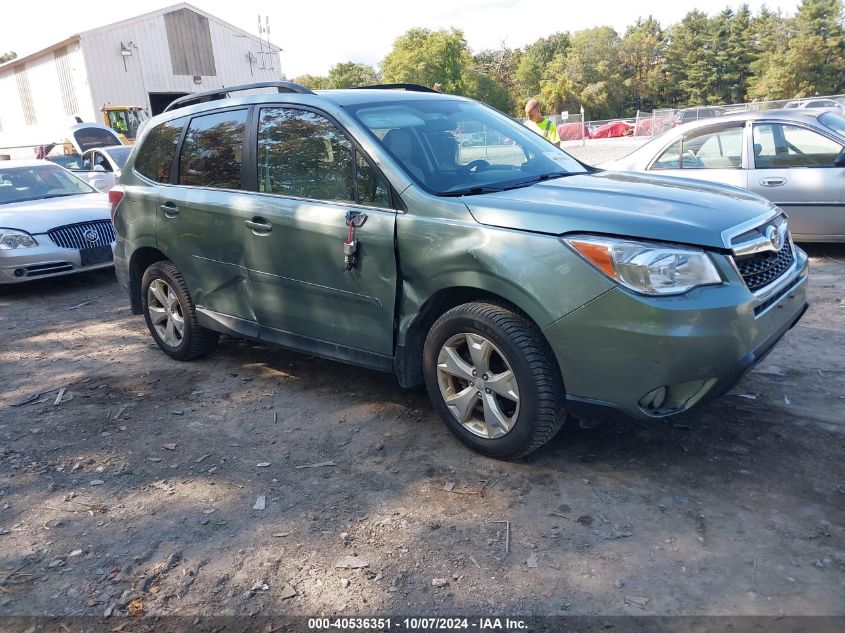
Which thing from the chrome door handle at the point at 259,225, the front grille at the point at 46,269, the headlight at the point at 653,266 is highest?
the chrome door handle at the point at 259,225

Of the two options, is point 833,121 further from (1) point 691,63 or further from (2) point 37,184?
(1) point 691,63

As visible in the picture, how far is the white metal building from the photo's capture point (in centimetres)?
3556

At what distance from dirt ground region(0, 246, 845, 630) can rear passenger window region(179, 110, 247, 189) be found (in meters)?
1.45

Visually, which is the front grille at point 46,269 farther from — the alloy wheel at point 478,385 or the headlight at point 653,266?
the headlight at point 653,266

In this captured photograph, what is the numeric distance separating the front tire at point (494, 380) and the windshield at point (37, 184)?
25.1ft

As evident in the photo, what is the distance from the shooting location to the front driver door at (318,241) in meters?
3.89

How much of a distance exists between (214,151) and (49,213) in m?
4.67

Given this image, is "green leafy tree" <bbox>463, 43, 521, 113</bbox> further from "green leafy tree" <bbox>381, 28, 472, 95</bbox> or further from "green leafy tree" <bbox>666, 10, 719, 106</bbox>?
"green leafy tree" <bbox>666, 10, 719, 106</bbox>

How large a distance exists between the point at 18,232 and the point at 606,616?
309 inches

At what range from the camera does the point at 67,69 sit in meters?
36.8

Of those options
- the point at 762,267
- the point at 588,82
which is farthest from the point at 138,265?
the point at 588,82

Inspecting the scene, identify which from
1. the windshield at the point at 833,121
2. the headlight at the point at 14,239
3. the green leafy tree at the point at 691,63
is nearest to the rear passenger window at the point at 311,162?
the headlight at the point at 14,239

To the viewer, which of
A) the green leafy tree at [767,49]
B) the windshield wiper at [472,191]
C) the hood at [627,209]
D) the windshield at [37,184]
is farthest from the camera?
the green leafy tree at [767,49]

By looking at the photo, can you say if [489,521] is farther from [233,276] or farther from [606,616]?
[233,276]
